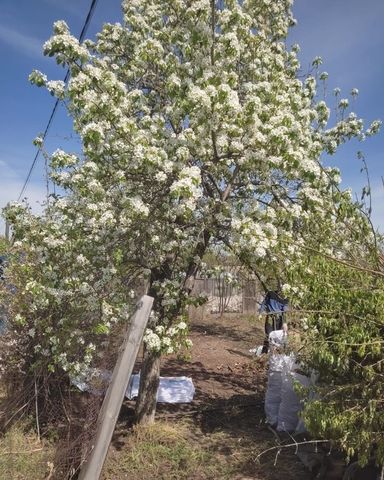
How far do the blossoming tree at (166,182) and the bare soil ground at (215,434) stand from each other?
68 cm

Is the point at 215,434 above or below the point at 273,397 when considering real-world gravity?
below

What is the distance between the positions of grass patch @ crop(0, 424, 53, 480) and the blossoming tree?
1013 millimetres

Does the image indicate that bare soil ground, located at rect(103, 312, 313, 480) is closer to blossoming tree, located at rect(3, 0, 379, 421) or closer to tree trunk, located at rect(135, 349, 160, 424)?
tree trunk, located at rect(135, 349, 160, 424)

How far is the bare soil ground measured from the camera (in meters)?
5.43

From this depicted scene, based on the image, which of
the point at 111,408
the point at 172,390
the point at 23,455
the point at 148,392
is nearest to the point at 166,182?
the point at 111,408

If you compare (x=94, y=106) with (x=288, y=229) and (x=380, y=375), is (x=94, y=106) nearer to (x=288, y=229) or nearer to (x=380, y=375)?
(x=288, y=229)

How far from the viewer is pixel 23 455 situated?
5828mm

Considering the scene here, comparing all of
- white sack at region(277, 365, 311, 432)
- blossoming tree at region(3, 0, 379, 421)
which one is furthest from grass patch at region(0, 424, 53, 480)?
white sack at region(277, 365, 311, 432)

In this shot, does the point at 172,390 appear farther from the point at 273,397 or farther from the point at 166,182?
the point at 166,182

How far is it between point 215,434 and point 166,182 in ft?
11.6

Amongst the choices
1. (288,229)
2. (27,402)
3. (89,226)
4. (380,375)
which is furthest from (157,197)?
(27,402)

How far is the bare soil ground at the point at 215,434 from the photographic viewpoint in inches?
214

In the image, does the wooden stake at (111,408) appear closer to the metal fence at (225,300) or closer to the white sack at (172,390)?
the white sack at (172,390)

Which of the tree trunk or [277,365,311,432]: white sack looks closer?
[277,365,311,432]: white sack
